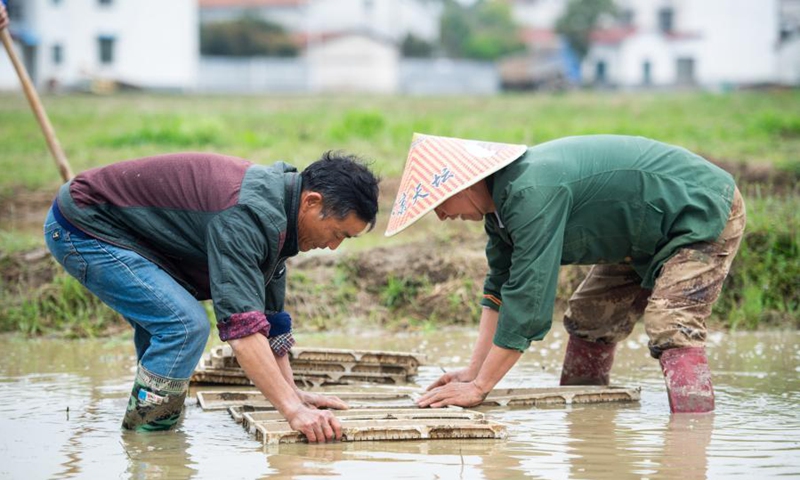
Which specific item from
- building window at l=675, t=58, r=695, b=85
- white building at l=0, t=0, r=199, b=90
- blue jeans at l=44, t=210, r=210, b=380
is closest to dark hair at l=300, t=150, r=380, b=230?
blue jeans at l=44, t=210, r=210, b=380

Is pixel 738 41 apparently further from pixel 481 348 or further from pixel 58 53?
pixel 481 348

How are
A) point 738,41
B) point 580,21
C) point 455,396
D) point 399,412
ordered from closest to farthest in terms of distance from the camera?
point 399,412 → point 455,396 → point 738,41 → point 580,21

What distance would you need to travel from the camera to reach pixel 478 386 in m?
5.04

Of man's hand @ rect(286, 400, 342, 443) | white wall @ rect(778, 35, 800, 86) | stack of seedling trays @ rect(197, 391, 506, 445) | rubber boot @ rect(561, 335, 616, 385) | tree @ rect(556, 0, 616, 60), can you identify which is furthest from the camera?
tree @ rect(556, 0, 616, 60)

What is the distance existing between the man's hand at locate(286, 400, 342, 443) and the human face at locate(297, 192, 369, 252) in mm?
735

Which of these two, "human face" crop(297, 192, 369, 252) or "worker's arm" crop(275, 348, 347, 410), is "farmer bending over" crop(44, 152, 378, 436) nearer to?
"human face" crop(297, 192, 369, 252)

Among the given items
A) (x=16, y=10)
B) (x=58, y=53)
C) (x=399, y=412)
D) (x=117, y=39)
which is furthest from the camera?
(x=117, y=39)

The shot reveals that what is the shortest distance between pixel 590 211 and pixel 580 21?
59114 mm

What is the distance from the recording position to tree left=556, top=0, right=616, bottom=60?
2399 inches

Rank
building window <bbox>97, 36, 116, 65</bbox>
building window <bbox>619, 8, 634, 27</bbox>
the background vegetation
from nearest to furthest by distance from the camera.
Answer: the background vegetation → building window <bbox>97, 36, 116, 65</bbox> → building window <bbox>619, 8, 634, 27</bbox>

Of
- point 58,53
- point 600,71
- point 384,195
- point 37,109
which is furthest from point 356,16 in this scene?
point 37,109

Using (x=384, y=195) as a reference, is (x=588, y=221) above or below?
above

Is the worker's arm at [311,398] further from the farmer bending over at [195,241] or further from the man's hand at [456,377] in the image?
the man's hand at [456,377]

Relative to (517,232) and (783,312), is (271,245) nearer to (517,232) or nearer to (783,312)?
(517,232)
